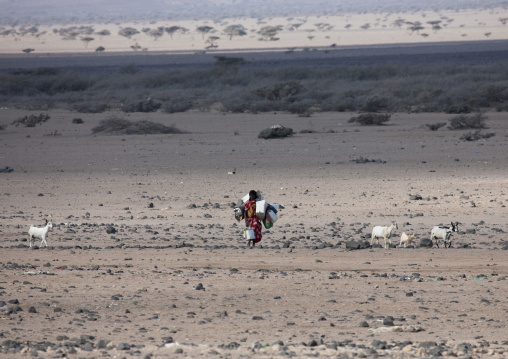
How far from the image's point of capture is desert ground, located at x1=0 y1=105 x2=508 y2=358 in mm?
7039

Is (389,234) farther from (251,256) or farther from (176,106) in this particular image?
(176,106)

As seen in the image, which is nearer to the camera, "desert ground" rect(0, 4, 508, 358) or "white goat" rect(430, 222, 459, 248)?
"desert ground" rect(0, 4, 508, 358)

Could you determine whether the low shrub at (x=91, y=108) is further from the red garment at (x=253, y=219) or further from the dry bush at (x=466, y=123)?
the red garment at (x=253, y=219)

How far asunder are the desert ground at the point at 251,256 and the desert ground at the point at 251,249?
30 millimetres

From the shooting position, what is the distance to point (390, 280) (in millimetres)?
9195

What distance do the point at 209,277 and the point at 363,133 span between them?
1930 centimetres

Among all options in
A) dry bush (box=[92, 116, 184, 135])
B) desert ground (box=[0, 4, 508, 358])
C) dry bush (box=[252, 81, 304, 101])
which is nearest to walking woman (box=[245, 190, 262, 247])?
desert ground (box=[0, 4, 508, 358])

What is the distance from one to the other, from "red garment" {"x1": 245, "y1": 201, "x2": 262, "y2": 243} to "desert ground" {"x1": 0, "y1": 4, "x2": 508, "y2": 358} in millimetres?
238

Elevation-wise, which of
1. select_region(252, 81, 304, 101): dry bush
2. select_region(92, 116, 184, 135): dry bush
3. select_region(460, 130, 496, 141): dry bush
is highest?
select_region(252, 81, 304, 101): dry bush

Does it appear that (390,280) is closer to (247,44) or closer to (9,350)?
(9,350)

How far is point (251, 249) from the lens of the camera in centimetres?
1130

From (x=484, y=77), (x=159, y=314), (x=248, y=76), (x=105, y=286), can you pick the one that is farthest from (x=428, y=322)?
(x=248, y=76)

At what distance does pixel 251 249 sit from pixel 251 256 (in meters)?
0.56

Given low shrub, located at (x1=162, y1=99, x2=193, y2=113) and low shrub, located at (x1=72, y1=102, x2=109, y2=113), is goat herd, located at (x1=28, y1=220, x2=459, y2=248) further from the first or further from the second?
low shrub, located at (x1=72, y1=102, x2=109, y2=113)
